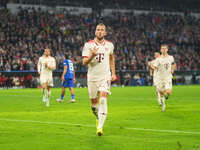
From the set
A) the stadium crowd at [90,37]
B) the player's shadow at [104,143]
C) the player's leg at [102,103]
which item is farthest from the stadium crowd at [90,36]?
the player's shadow at [104,143]

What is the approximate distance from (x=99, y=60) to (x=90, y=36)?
41.1m

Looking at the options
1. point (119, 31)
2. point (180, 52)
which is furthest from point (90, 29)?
point (180, 52)

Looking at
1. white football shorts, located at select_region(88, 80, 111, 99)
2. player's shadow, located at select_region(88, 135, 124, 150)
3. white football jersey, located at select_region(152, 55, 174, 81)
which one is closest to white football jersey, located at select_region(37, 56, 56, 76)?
white football jersey, located at select_region(152, 55, 174, 81)

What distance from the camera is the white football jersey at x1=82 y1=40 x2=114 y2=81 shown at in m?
11.0

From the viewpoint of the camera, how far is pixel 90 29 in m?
53.6

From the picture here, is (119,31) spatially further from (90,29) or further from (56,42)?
(56,42)

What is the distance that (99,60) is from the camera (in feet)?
36.2

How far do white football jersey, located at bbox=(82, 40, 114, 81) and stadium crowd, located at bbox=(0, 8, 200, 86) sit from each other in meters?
29.8

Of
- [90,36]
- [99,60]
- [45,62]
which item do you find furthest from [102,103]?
[90,36]

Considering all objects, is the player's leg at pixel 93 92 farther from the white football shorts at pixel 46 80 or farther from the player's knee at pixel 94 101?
the white football shorts at pixel 46 80

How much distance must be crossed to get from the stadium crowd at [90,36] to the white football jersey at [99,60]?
97.8 feet

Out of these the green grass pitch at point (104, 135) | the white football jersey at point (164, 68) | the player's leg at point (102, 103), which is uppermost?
the white football jersey at point (164, 68)

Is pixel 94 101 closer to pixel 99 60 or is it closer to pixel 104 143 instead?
pixel 99 60

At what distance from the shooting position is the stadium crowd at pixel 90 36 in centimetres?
4356
